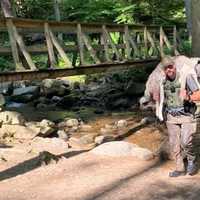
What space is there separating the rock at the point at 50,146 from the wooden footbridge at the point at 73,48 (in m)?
1.44

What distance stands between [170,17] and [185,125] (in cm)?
2091

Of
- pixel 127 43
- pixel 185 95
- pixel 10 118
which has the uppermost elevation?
pixel 185 95

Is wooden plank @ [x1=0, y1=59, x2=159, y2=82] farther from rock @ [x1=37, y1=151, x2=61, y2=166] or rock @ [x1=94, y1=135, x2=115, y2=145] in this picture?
rock @ [x1=37, y1=151, x2=61, y2=166]

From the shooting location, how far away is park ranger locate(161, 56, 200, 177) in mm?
7770

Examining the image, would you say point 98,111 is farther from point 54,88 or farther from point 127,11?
point 127,11

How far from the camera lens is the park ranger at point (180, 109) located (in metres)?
7.77

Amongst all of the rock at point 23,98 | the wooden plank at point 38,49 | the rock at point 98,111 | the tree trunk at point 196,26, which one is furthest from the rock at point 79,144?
the rock at point 23,98

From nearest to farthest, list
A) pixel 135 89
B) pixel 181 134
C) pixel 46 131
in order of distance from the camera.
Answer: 1. pixel 181 134
2. pixel 46 131
3. pixel 135 89

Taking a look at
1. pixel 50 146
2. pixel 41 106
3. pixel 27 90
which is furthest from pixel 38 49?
pixel 27 90

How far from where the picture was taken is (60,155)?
10188mm

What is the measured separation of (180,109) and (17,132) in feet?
20.6

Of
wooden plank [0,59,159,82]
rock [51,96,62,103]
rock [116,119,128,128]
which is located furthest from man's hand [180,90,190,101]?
rock [51,96,62,103]

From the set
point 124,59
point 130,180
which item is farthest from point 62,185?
point 124,59

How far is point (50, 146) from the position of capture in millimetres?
11062
